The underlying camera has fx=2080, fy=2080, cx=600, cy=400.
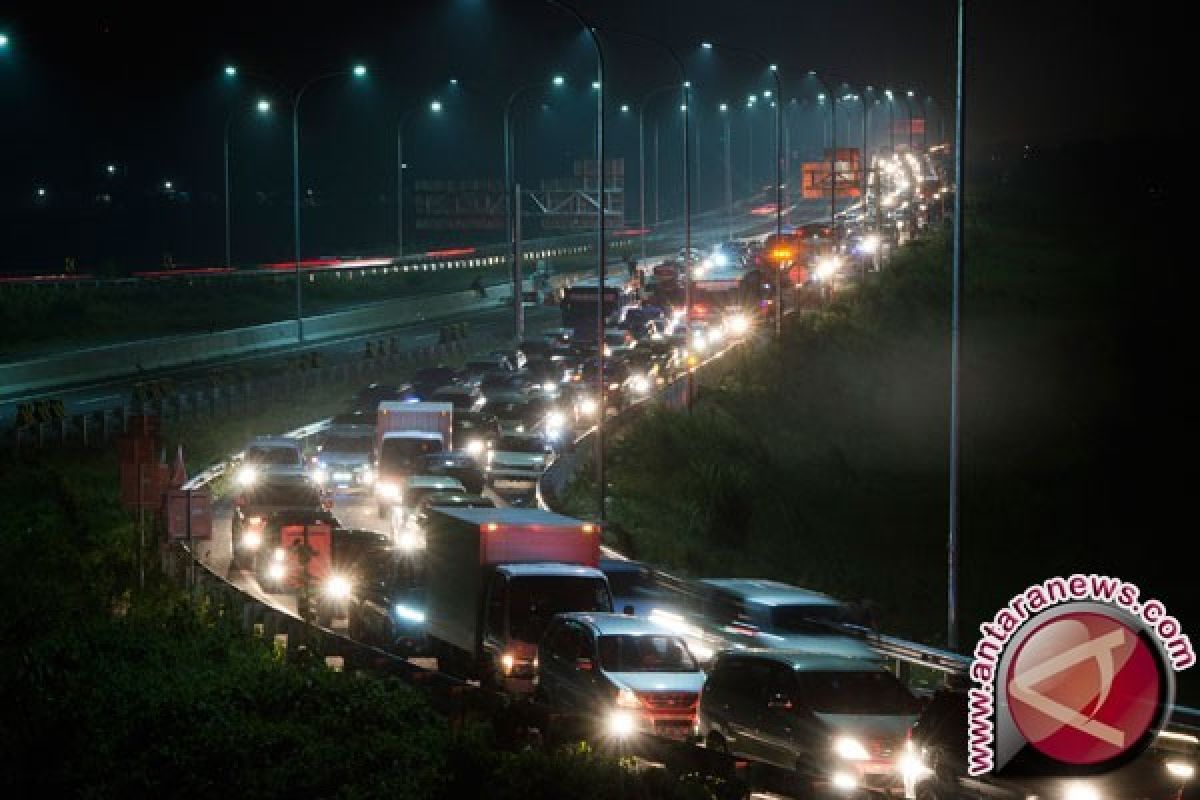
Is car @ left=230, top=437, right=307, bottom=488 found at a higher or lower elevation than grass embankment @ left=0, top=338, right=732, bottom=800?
lower

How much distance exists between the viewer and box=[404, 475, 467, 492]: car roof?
133 feet

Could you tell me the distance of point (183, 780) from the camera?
15.6 m

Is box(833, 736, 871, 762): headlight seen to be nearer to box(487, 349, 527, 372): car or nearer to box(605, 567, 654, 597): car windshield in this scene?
box(605, 567, 654, 597): car windshield

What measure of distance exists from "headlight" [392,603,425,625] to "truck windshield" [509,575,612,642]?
10.6ft

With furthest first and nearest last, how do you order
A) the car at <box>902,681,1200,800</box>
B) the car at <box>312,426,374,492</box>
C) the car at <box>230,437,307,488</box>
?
the car at <box>312,426,374,492</box> → the car at <box>230,437,307,488</box> → the car at <box>902,681,1200,800</box>

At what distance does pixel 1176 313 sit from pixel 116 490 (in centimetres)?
10784

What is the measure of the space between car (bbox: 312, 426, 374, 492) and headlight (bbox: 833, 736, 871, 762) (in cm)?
2967

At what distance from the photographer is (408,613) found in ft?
86.3

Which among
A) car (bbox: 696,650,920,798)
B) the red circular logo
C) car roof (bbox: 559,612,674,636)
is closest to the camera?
the red circular logo

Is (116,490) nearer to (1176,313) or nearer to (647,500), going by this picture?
(647,500)

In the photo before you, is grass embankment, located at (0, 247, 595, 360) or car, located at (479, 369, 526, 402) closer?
car, located at (479, 369, 526, 402)

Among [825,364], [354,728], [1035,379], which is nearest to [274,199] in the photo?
[1035,379]

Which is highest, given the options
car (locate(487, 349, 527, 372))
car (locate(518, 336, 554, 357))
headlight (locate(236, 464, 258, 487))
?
car (locate(518, 336, 554, 357))

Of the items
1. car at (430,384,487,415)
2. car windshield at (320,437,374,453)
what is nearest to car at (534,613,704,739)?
car windshield at (320,437,374,453)
